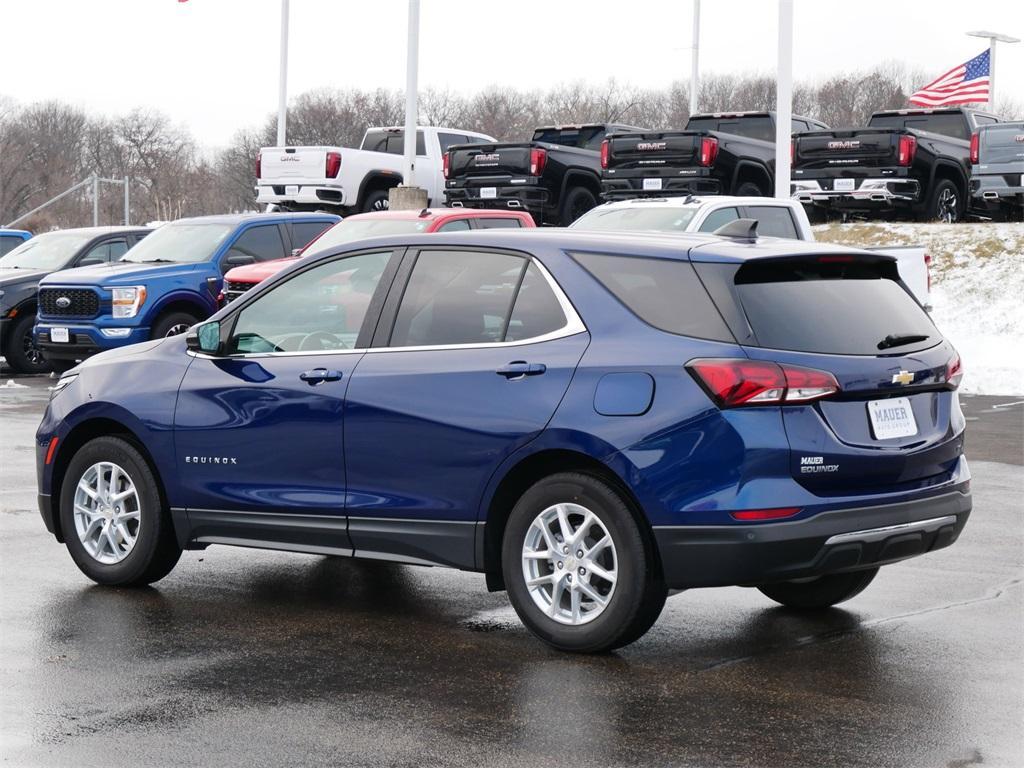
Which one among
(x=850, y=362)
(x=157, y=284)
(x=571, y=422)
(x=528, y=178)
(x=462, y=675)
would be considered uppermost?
(x=528, y=178)

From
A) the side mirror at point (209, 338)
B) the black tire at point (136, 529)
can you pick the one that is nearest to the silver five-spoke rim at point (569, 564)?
the side mirror at point (209, 338)

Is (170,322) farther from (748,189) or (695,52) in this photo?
(695,52)

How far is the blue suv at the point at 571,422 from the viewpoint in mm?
5934

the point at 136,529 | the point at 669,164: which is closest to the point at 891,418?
the point at 136,529

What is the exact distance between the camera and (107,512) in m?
7.69

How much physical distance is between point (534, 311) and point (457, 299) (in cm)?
44

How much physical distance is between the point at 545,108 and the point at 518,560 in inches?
4251

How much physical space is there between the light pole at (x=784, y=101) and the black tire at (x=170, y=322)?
8531 mm

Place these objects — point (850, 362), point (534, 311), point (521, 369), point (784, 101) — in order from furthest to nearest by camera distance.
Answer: point (784, 101)
point (534, 311)
point (521, 369)
point (850, 362)

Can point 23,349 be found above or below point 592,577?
below

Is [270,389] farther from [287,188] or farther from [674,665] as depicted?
[287,188]

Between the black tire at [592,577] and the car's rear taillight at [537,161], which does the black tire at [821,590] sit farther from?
the car's rear taillight at [537,161]

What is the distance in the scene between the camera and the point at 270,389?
7137mm

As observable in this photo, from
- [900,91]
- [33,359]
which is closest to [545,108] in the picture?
[900,91]
